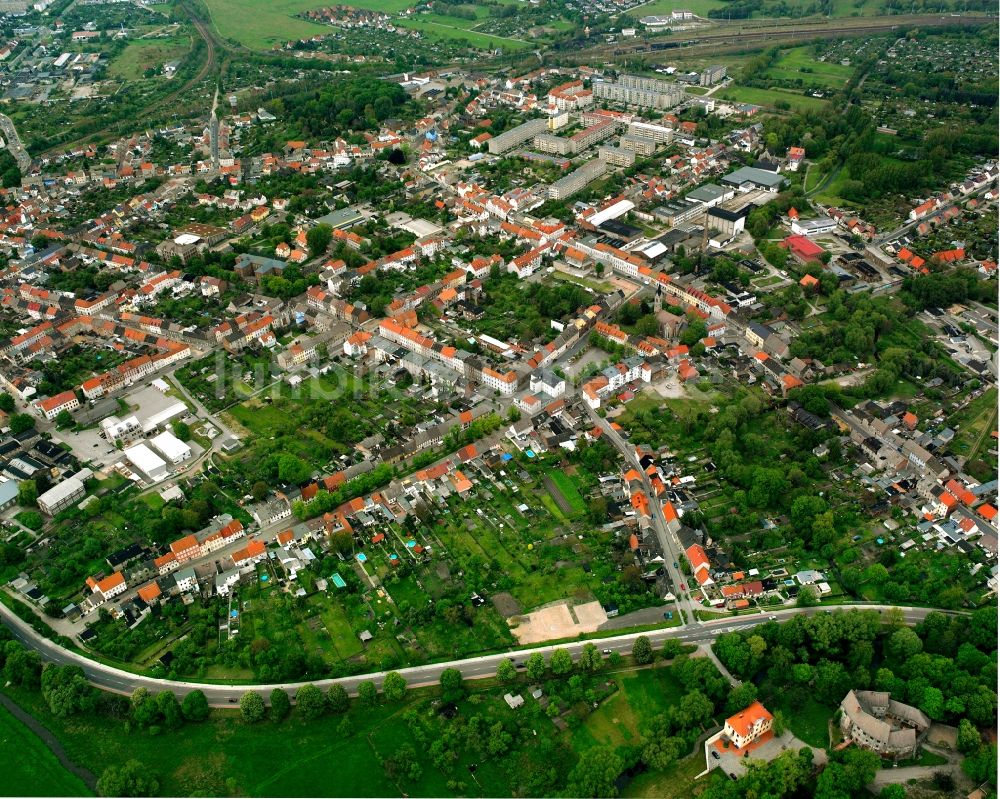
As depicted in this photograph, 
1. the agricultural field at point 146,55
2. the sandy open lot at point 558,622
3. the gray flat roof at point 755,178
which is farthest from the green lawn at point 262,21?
the sandy open lot at point 558,622

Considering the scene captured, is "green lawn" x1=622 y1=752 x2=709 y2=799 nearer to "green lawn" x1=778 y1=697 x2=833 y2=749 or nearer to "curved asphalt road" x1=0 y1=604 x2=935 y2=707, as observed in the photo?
"green lawn" x1=778 y1=697 x2=833 y2=749

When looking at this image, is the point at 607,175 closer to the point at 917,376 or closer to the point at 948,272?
the point at 948,272

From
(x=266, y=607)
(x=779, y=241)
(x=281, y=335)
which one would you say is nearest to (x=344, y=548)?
(x=266, y=607)

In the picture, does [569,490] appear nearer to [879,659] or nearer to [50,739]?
[879,659]

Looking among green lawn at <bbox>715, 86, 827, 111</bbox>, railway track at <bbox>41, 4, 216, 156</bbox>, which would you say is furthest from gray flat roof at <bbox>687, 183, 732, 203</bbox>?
railway track at <bbox>41, 4, 216, 156</bbox>

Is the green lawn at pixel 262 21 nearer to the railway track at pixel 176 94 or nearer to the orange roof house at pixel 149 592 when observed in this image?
the railway track at pixel 176 94
